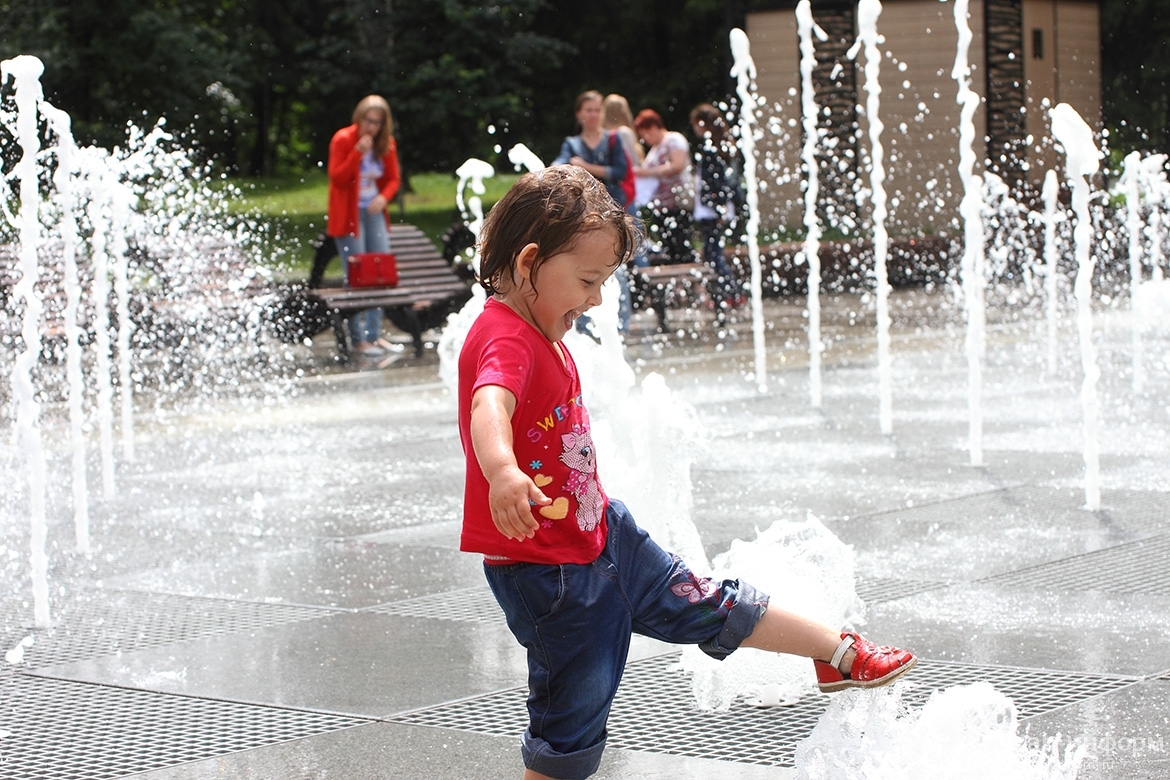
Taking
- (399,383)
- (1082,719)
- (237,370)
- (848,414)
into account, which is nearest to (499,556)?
(1082,719)

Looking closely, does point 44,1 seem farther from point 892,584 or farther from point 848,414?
point 892,584

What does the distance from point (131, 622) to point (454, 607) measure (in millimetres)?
954

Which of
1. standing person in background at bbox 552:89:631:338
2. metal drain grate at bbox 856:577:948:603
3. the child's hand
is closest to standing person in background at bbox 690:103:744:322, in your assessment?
standing person in background at bbox 552:89:631:338

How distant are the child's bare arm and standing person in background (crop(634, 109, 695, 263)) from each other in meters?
12.0

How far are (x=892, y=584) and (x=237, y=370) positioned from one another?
7945mm

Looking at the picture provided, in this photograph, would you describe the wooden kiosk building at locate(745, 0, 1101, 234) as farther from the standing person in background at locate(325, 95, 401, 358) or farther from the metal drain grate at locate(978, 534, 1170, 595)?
the metal drain grate at locate(978, 534, 1170, 595)

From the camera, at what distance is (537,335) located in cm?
290

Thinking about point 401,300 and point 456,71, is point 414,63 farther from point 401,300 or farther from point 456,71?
point 401,300

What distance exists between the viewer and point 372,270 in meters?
12.8

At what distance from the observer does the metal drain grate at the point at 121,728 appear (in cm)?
358

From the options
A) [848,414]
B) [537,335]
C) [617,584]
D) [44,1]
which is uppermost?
[44,1]

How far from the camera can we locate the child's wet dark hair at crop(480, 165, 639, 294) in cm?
289

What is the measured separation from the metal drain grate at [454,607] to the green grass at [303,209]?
15.4 m

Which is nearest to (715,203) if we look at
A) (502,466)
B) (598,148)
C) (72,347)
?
(598,148)
